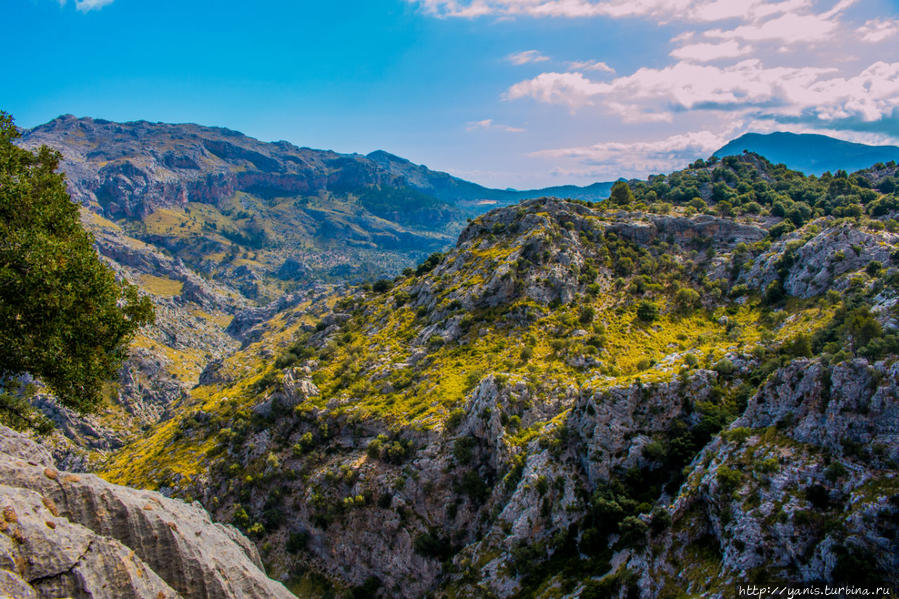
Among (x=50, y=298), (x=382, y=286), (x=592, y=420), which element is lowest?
(x=592, y=420)

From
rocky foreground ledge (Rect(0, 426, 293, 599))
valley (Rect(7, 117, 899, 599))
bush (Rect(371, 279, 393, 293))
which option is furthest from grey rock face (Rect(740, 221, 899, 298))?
bush (Rect(371, 279, 393, 293))

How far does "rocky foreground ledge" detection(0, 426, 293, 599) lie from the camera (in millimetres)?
16406

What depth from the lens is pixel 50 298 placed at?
87.2ft

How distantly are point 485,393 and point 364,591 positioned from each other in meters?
31.0

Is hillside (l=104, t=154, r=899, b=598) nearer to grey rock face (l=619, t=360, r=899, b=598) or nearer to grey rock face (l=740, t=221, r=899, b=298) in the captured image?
grey rock face (l=619, t=360, r=899, b=598)

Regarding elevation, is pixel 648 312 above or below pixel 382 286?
below

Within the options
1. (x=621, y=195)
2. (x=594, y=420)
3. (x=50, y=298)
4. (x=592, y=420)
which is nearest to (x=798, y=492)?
(x=594, y=420)

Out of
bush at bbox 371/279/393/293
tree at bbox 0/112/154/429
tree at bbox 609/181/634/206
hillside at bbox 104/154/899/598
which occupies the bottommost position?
hillside at bbox 104/154/899/598

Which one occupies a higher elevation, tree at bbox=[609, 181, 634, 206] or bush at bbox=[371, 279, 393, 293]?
tree at bbox=[609, 181, 634, 206]

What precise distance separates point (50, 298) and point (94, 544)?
16.9 m

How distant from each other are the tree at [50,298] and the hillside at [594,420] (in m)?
38.2

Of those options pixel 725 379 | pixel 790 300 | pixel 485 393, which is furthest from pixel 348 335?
pixel 790 300

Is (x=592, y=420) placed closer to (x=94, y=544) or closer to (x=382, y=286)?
(x=94, y=544)

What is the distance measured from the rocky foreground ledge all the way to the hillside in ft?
96.6
